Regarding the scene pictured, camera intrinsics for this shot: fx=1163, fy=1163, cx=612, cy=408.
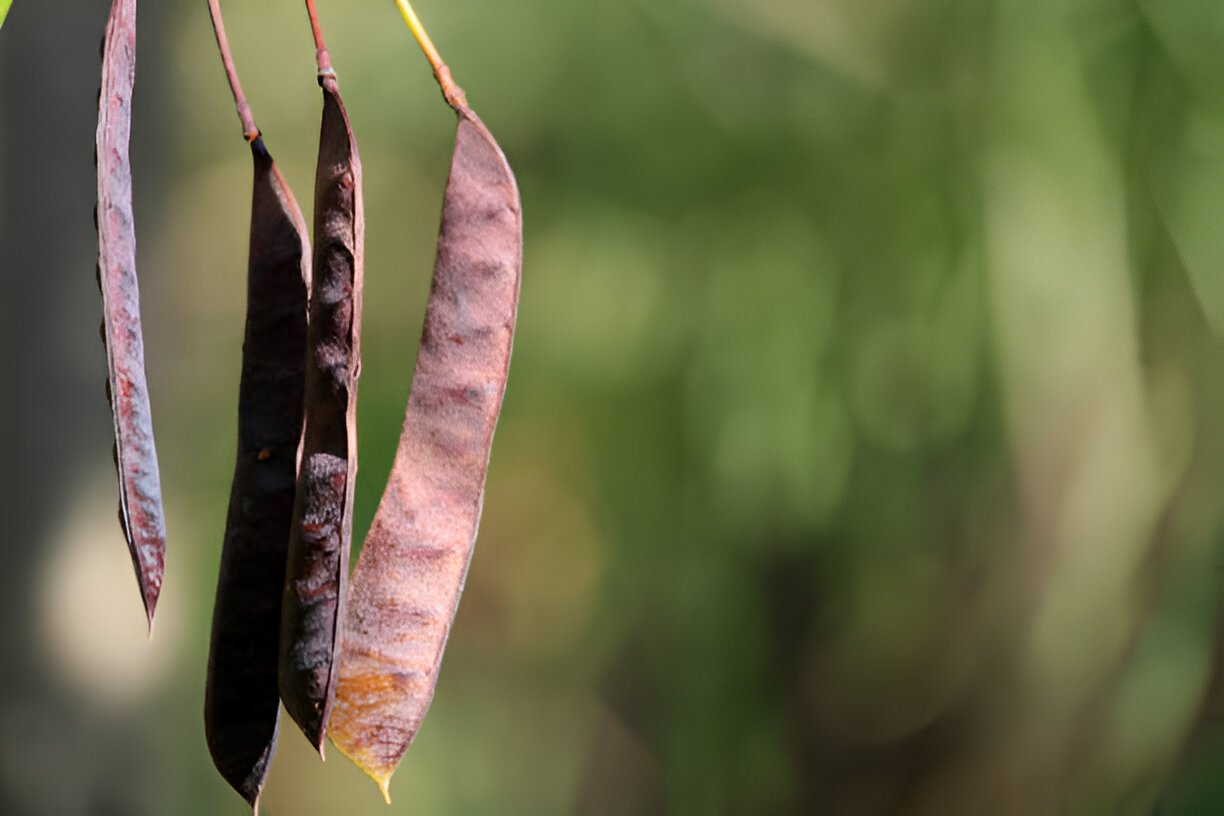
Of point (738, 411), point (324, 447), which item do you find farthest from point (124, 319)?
point (738, 411)

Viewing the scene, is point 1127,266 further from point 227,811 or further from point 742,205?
point 227,811

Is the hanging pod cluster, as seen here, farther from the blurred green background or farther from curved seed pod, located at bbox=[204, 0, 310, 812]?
the blurred green background

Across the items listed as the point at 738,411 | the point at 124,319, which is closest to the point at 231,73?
the point at 124,319

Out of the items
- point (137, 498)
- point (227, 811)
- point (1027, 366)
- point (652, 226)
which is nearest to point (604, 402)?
point (652, 226)

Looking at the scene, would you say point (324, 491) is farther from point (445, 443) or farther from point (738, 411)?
point (738, 411)

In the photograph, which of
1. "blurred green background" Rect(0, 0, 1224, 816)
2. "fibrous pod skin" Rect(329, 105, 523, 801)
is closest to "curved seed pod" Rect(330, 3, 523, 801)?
"fibrous pod skin" Rect(329, 105, 523, 801)

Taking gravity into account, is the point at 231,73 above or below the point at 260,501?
above

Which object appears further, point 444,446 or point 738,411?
point 738,411
